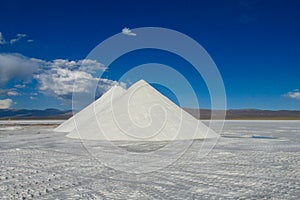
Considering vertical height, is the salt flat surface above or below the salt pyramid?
below

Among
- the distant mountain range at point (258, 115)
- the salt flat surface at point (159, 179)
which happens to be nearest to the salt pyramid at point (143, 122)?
the salt flat surface at point (159, 179)

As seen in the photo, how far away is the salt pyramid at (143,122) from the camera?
1496cm

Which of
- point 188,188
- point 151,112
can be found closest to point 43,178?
point 188,188

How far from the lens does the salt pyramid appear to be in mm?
14961

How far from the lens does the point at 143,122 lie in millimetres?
15516

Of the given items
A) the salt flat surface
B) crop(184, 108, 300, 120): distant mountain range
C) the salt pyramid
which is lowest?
the salt flat surface

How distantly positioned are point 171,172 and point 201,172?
2.37 feet

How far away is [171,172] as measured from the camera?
7078 mm

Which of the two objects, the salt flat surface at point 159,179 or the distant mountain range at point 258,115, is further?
the distant mountain range at point 258,115

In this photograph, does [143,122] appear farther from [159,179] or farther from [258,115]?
[258,115]

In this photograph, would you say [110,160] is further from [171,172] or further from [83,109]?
[83,109]

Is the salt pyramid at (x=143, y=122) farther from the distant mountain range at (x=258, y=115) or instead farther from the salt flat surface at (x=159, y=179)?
the distant mountain range at (x=258, y=115)

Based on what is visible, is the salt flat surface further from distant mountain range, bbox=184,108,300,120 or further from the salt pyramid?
distant mountain range, bbox=184,108,300,120

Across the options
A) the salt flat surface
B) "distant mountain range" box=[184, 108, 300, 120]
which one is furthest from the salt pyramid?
"distant mountain range" box=[184, 108, 300, 120]
